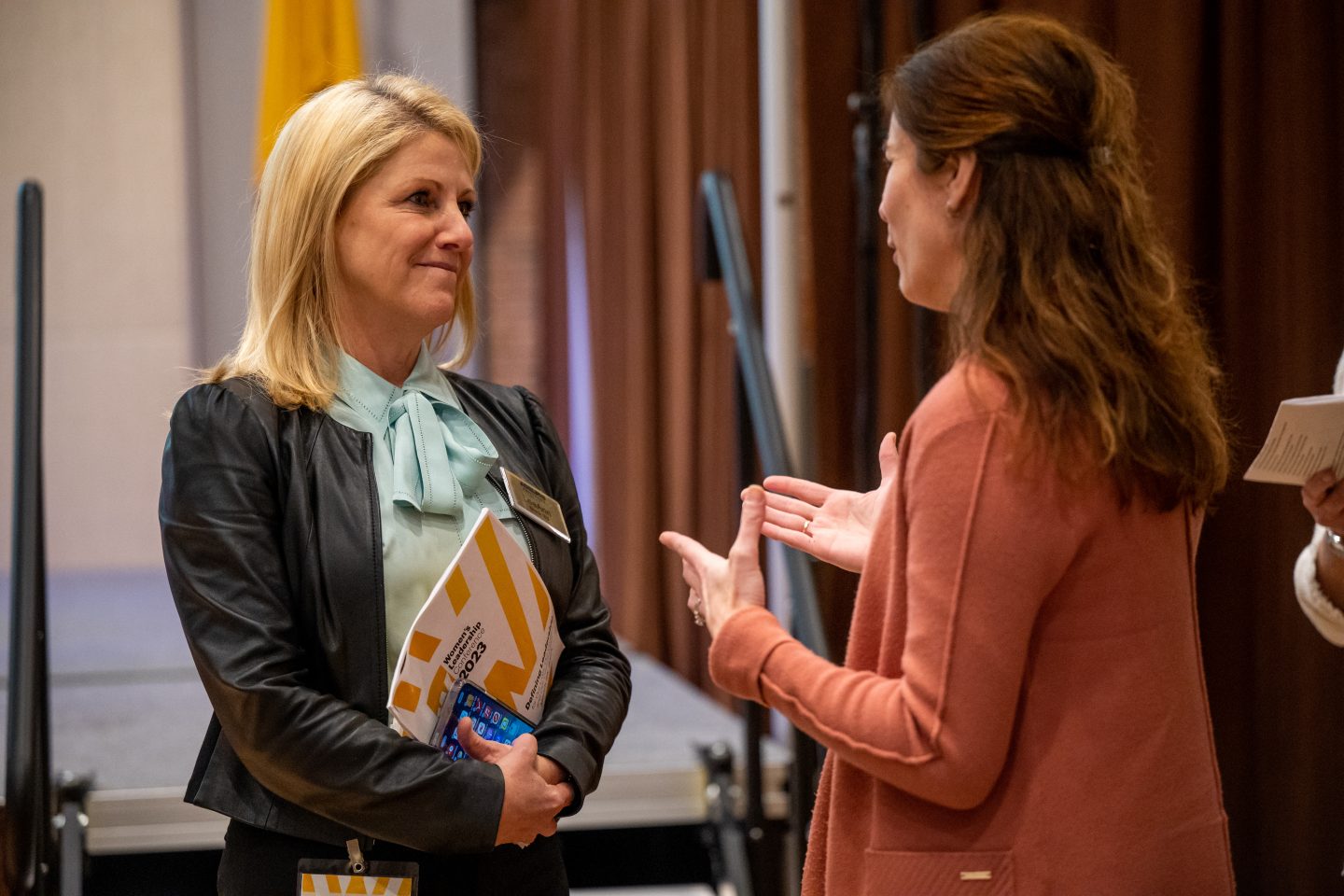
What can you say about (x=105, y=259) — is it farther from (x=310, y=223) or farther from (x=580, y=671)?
(x=580, y=671)

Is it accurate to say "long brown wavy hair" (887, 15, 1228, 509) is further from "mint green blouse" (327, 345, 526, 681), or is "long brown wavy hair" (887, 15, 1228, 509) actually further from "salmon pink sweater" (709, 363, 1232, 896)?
"mint green blouse" (327, 345, 526, 681)

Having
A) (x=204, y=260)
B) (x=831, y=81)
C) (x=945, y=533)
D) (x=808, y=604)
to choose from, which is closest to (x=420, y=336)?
(x=945, y=533)

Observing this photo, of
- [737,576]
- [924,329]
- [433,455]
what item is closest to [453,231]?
[433,455]

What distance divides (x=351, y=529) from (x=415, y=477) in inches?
3.7

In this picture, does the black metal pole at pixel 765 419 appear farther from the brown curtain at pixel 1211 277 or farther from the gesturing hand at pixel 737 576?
the gesturing hand at pixel 737 576

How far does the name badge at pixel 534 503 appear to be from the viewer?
1.53 m

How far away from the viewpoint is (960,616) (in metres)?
1.07

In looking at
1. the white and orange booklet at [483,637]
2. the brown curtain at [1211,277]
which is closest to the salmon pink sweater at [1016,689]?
the white and orange booklet at [483,637]

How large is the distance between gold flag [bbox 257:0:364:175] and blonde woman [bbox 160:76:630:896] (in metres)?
2.54

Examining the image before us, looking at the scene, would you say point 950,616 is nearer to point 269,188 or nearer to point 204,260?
point 269,188

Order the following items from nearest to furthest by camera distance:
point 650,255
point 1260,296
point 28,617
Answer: point 28,617 → point 1260,296 → point 650,255

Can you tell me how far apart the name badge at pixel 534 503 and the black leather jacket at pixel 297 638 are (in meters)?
0.16

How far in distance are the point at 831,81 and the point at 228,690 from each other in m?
2.23

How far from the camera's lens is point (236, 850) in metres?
1.42
